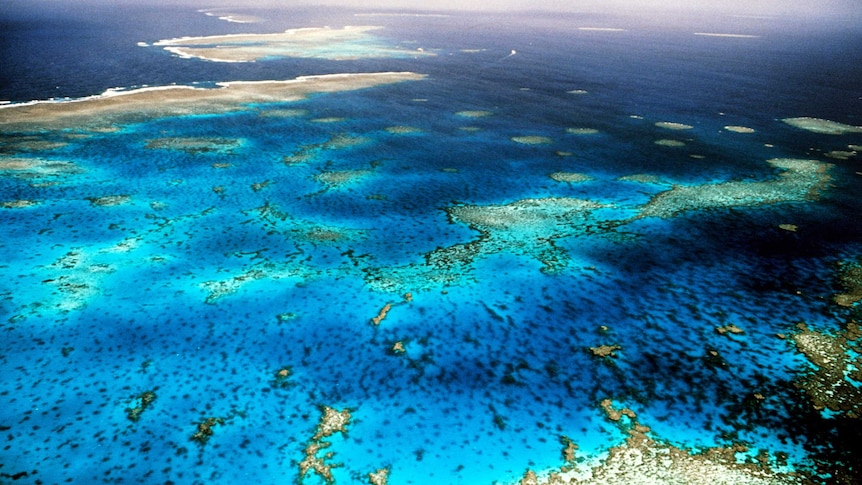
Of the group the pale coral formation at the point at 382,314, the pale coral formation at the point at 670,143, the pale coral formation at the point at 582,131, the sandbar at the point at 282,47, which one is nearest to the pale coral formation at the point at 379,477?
the pale coral formation at the point at 382,314

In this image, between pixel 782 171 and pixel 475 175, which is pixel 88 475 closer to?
pixel 475 175

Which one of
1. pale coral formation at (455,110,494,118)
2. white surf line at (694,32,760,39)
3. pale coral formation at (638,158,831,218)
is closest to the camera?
pale coral formation at (638,158,831,218)

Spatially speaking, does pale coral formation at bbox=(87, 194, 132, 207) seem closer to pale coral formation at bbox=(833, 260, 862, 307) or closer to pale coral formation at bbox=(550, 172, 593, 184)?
pale coral formation at bbox=(550, 172, 593, 184)

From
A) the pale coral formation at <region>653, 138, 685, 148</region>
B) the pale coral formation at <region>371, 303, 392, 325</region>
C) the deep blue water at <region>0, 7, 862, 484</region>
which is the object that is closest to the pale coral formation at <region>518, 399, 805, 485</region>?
the deep blue water at <region>0, 7, 862, 484</region>

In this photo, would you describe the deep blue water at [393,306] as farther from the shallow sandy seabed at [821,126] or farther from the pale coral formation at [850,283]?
the shallow sandy seabed at [821,126]

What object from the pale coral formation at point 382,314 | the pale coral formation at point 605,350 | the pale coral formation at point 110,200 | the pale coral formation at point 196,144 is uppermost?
the pale coral formation at point 196,144

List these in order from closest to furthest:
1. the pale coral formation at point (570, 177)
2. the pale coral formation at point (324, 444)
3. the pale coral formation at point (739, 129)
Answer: the pale coral formation at point (324, 444), the pale coral formation at point (570, 177), the pale coral formation at point (739, 129)
